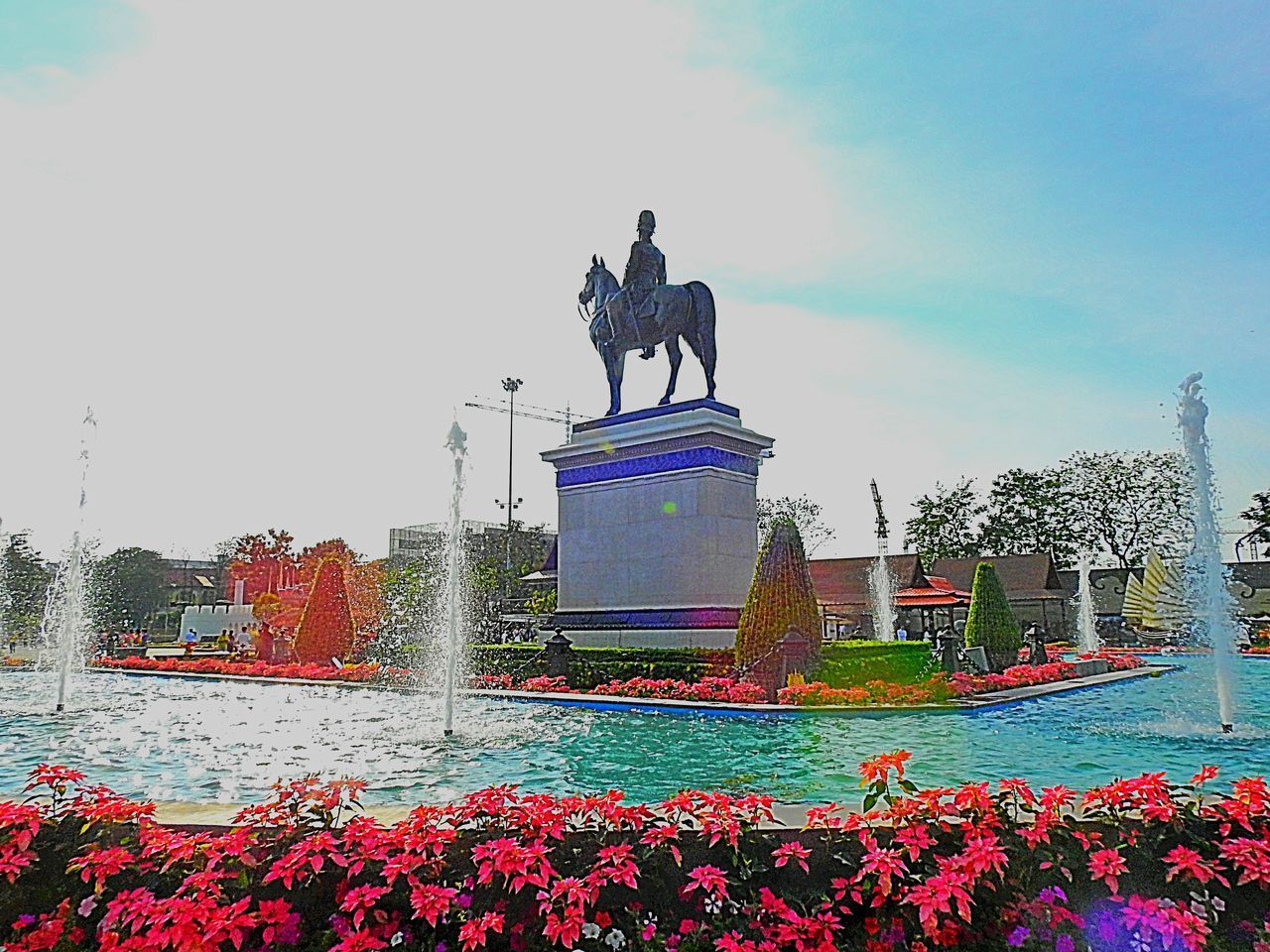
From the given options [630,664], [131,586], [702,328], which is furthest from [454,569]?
[131,586]

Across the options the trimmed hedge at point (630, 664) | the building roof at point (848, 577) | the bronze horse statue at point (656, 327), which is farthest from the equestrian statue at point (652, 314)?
the building roof at point (848, 577)

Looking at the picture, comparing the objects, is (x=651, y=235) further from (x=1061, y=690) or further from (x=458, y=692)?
(x=1061, y=690)

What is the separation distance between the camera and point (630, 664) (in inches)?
601

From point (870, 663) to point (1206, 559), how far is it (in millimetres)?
4810

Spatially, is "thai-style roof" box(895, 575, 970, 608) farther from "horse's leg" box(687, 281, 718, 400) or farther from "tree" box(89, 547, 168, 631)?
"tree" box(89, 547, 168, 631)

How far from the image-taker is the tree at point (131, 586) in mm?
62725

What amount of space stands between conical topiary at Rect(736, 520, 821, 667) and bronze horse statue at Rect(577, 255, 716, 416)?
4522mm

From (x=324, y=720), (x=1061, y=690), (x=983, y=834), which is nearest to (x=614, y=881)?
(x=983, y=834)

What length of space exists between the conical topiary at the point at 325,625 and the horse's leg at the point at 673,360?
33.1 ft

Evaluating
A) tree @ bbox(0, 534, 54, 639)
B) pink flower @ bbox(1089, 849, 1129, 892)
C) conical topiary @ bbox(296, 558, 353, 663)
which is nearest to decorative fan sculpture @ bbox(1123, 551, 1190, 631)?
conical topiary @ bbox(296, 558, 353, 663)

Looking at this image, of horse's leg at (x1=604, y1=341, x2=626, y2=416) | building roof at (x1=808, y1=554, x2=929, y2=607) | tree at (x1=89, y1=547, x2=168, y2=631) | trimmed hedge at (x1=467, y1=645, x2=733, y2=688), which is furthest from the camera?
tree at (x1=89, y1=547, x2=168, y2=631)

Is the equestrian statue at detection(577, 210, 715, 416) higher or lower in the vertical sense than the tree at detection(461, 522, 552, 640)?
higher

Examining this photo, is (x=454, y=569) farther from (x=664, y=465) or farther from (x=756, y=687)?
(x=664, y=465)

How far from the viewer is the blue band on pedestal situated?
17469 mm
